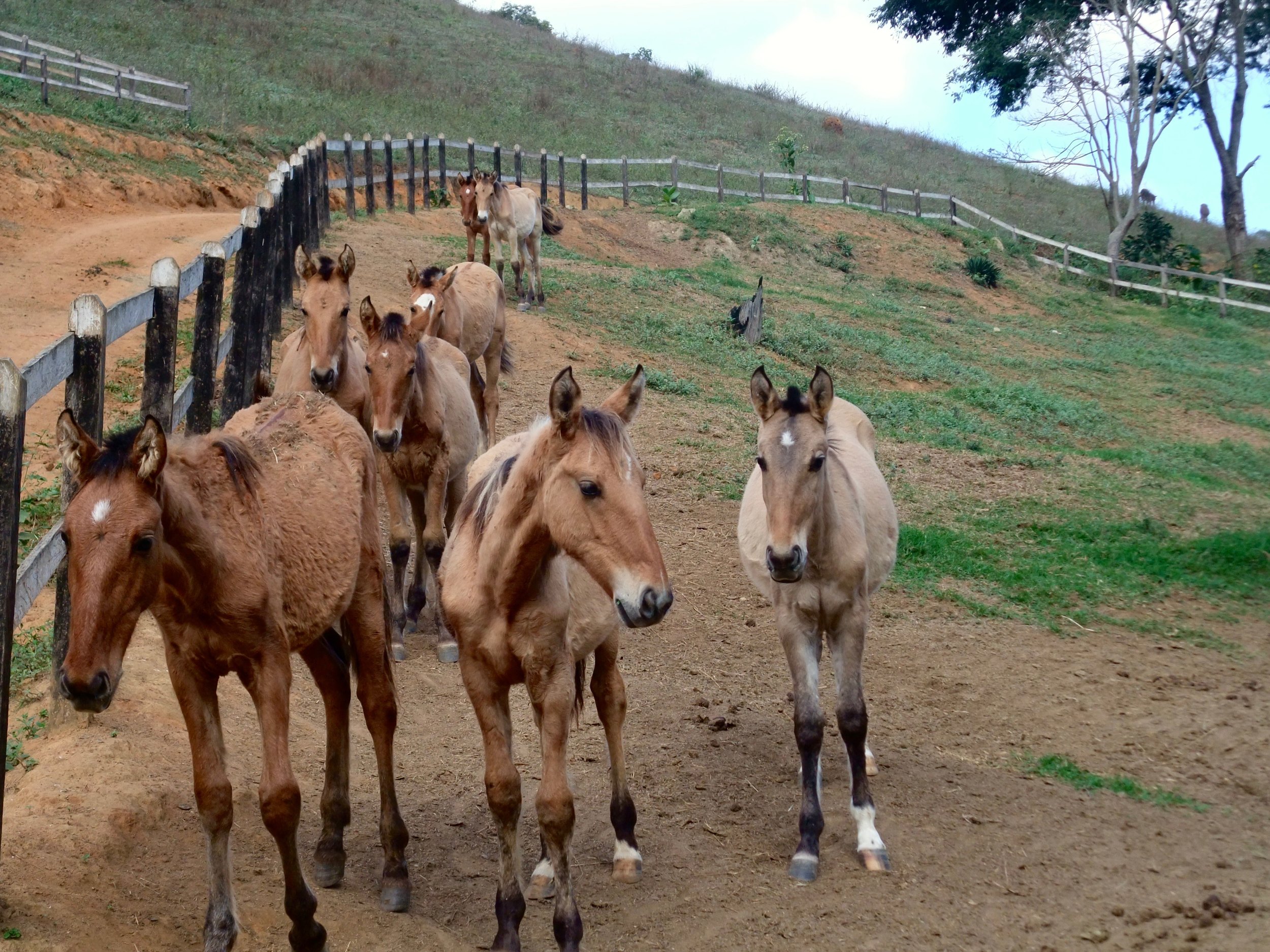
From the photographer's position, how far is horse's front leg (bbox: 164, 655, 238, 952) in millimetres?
3949

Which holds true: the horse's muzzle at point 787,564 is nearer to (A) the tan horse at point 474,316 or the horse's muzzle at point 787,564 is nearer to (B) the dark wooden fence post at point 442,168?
(A) the tan horse at point 474,316

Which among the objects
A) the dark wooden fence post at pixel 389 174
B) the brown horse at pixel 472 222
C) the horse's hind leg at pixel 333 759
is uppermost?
the dark wooden fence post at pixel 389 174

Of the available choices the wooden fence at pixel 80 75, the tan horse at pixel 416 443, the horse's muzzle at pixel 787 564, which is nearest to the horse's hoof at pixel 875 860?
the horse's muzzle at pixel 787 564

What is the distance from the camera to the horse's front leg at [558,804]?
13.7 ft

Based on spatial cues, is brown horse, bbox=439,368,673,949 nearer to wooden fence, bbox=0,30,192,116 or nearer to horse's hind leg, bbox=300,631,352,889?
horse's hind leg, bbox=300,631,352,889

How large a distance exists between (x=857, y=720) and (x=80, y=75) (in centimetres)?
2661

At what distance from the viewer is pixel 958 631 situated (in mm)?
8664

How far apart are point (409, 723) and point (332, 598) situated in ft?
7.44

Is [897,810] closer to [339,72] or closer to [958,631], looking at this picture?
[958,631]

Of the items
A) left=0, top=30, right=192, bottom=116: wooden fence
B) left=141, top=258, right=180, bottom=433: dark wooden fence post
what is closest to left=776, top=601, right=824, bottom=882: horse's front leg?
left=141, top=258, right=180, bottom=433: dark wooden fence post

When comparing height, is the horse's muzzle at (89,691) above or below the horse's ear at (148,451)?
below

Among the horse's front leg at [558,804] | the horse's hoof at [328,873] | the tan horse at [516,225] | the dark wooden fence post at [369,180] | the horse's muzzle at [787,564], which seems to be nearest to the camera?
the horse's front leg at [558,804]

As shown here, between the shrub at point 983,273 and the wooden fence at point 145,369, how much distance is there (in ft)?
72.6

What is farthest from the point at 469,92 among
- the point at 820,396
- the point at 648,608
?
the point at 648,608
